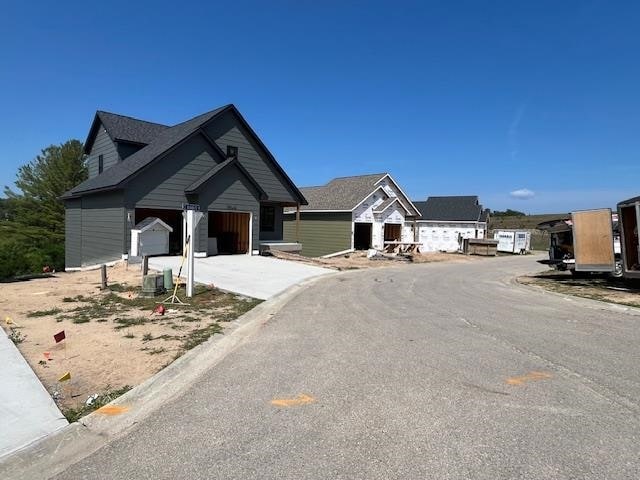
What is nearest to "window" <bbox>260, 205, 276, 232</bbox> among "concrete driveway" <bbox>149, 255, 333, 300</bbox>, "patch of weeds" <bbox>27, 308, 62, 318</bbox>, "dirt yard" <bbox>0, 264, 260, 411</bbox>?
"concrete driveway" <bbox>149, 255, 333, 300</bbox>

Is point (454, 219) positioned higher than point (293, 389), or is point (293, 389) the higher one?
point (454, 219)

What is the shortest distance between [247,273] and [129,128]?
607 inches

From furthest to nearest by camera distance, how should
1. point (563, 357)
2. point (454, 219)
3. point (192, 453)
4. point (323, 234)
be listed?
1. point (454, 219)
2. point (323, 234)
3. point (563, 357)
4. point (192, 453)

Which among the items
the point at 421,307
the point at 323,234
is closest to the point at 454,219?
the point at 323,234

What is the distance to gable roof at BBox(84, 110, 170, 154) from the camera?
79.6 feet

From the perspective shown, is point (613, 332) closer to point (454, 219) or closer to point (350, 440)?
point (350, 440)

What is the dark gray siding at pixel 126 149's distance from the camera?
24.0 meters

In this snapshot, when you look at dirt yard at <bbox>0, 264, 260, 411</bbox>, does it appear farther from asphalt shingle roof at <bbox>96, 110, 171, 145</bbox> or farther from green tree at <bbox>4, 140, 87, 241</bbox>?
green tree at <bbox>4, 140, 87, 241</bbox>

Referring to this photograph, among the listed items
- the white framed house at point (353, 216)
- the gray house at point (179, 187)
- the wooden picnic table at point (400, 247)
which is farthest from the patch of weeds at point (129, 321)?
the wooden picnic table at point (400, 247)

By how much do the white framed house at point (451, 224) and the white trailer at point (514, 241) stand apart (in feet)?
11.9

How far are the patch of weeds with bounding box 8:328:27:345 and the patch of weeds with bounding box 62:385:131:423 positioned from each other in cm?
285

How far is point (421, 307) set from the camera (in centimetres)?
989

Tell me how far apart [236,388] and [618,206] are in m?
14.5

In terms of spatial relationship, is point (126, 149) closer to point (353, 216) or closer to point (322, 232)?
point (322, 232)
